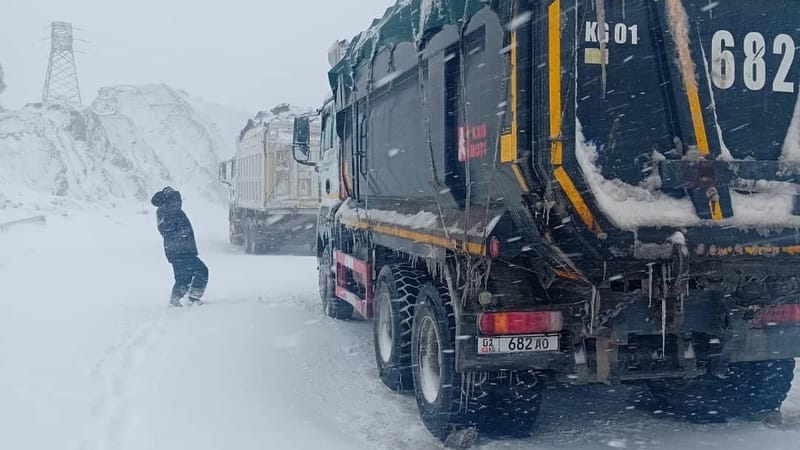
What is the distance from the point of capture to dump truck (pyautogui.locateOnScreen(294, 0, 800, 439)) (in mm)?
3588

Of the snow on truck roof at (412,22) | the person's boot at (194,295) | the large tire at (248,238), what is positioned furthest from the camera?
the large tire at (248,238)

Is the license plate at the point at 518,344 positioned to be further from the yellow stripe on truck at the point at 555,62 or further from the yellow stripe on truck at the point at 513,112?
the yellow stripe on truck at the point at 555,62

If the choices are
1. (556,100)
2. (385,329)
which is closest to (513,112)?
(556,100)

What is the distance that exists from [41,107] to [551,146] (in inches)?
1748

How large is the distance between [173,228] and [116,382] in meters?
4.74

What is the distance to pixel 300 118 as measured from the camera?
1027 centimetres

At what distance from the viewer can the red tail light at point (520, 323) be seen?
405 centimetres

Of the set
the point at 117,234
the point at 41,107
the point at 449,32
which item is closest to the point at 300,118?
the point at 449,32

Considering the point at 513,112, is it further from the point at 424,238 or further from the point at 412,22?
the point at 412,22

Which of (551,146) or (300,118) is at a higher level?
(300,118)

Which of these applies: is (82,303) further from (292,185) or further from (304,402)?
(292,185)

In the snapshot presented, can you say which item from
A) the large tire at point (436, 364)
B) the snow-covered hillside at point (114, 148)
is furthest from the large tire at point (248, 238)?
the large tire at point (436, 364)

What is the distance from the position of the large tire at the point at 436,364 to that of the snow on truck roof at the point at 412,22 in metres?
1.69

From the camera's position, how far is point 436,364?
Answer: 4.81 meters
